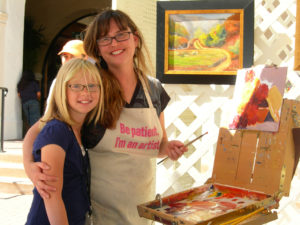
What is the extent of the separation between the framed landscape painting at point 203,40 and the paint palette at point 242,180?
0.65 meters

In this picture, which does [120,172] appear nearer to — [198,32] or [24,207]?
[198,32]

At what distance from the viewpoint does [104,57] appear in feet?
5.22

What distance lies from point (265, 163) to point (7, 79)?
17.6 feet

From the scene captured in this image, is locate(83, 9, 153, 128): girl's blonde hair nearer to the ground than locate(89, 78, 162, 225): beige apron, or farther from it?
farther from it

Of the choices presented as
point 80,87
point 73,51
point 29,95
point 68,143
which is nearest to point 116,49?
point 80,87

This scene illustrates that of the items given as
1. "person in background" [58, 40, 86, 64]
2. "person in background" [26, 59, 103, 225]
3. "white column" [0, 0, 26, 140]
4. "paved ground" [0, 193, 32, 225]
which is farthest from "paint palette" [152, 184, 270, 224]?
Result: "white column" [0, 0, 26, 140]

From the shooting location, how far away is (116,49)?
5.15 feet

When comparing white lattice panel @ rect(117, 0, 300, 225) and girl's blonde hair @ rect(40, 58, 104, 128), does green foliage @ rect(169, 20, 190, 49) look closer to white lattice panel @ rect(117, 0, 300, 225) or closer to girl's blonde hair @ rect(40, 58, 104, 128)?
white lattice panel @ rect(117, 0, 300, 225)

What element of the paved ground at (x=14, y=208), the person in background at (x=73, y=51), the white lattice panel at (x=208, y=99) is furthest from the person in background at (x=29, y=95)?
the white lattice panel at (x=208, y=99)

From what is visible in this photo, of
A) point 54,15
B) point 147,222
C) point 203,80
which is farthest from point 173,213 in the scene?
point 54,15

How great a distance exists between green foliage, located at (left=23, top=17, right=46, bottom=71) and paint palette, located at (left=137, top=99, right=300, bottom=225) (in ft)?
21.7

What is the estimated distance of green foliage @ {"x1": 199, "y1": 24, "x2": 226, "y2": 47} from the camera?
2.31 m

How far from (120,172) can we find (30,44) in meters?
6.97

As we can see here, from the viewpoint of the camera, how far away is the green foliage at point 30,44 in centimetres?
769
